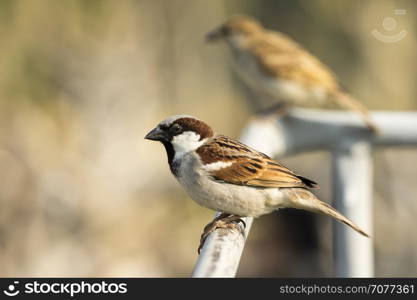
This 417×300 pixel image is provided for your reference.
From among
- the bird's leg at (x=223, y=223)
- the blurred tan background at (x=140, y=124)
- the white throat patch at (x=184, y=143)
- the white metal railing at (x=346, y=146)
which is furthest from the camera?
the blurred tan background at (x=140, y=124)

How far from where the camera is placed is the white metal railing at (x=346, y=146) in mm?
2742

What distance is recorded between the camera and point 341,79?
545cm

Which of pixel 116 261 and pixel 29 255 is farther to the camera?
pixel 116 261

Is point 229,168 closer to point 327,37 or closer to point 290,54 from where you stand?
point 290,54

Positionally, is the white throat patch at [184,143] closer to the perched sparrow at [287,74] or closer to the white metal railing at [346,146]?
the white metal railing at [346,146]

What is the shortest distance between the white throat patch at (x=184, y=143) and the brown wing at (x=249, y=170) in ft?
0.12

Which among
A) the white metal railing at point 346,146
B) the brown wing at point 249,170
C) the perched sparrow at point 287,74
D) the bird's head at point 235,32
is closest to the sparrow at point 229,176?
the brown wing at point 249,170

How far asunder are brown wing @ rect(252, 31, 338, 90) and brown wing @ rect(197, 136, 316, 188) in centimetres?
212

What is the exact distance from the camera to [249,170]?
242 cm

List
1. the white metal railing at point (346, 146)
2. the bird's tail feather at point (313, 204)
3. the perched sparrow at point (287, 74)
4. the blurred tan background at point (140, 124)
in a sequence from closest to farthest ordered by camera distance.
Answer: the bird's tail feather at point (313, 204) → the white metal railing at point (346, 146) → the perched sparrow at point (287, 74) → the blurred tan background at point (140, 124)

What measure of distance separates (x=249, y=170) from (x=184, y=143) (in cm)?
24

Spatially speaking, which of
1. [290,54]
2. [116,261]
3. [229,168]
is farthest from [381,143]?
[116,261]

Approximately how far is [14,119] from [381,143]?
9.10ft

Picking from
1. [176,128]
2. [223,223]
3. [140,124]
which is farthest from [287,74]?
[223,223]
